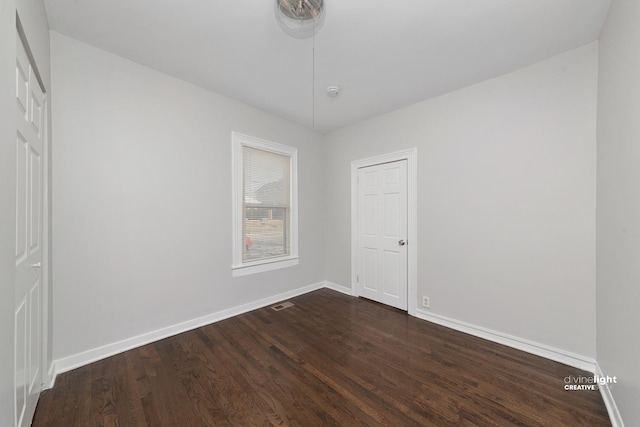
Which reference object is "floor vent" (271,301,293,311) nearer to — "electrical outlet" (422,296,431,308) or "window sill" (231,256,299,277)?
"window sill" (231,256,299,277)

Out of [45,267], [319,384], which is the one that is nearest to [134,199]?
[45,267]

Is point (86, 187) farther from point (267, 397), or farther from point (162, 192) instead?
point (267, 397)

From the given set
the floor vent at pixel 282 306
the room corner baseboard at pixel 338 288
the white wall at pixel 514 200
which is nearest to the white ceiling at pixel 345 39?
the white wall at pixel 514 200

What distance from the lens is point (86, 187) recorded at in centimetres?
212

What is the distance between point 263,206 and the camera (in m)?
3.50

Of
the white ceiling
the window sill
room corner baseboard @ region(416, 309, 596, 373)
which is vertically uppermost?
the white ceiling

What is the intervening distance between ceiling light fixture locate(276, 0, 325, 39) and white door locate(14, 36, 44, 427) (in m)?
1.48

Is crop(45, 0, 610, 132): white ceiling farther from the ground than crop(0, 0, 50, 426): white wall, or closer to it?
farther from the ground

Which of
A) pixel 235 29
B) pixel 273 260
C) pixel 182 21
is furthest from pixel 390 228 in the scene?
pixel 182 21

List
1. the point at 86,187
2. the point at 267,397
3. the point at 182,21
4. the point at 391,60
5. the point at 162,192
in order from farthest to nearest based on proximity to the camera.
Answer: the point at 162,192 < the point at 391,60 < the point at 86,187 < the point at 182,21 < the point at 267,397

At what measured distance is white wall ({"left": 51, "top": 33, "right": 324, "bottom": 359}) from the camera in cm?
205

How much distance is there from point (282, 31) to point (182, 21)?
752mm

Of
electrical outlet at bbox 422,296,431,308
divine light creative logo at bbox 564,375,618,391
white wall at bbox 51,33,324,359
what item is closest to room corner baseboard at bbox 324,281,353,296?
electrical outlet at bbox 422,296,431,308

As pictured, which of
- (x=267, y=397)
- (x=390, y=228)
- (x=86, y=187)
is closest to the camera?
(x=267, y=397)
